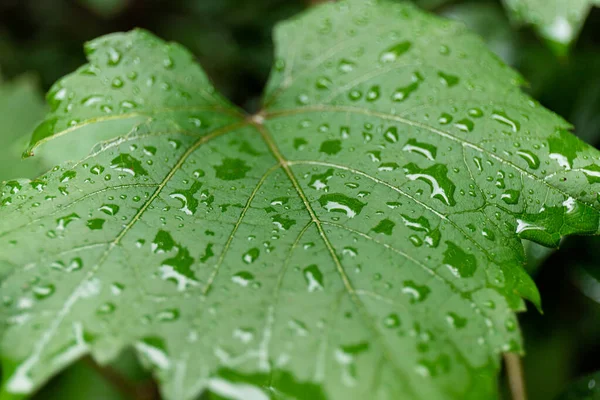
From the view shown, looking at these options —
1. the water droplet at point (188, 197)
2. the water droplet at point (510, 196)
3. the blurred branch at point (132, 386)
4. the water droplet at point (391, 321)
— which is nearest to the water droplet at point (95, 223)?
the water droplet at point (188, 197)

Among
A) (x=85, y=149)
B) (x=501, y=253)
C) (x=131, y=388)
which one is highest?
→ (x=501, y=253)

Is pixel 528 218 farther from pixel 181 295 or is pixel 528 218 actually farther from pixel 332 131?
pixel 181 295

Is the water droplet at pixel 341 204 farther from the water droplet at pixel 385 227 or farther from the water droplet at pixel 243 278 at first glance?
the water droplet at pixel 243 278

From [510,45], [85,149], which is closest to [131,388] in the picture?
[85,149]

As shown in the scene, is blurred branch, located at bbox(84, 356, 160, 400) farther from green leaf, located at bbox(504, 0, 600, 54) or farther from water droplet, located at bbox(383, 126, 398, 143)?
green leaf, located at bbox(504, 0, 600, 54)

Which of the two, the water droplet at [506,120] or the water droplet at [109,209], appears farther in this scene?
the water droplet at [506,120]

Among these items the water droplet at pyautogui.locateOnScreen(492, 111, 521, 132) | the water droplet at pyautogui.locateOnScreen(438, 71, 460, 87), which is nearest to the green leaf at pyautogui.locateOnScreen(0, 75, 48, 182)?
the water droplet at pyautogui.locateOnScreen(438, 71, 460, 87)

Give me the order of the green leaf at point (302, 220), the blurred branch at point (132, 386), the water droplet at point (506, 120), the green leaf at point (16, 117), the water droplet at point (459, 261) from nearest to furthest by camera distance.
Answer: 1. the green leaf at point (302, 220)
2. the water droplet at point (459, 261)
3. the water droplet at point (506, 120)
4. the blurred branch at point (132, 386)
5. the green leaf at point (16, 117)

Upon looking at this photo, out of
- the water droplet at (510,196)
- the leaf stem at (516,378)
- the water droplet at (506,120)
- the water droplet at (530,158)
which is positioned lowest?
the leaf stem at (516,378)
